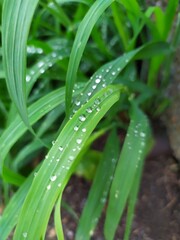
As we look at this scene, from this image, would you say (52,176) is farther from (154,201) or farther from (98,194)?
(154,201)

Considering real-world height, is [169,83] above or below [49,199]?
above

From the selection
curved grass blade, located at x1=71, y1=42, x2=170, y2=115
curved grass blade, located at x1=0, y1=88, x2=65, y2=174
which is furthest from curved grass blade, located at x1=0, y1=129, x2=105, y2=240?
curved grass blade, located at x1=71, y1=42, x2=170, y2=115

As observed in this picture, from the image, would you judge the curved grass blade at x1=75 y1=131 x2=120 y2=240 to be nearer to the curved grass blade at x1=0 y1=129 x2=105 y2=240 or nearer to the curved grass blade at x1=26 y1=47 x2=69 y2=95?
the curved grass blade at x1=0 y1=129 x2=105 y2=240

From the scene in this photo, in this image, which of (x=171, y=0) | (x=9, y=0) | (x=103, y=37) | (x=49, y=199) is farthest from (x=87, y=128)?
(x=103, y=37)

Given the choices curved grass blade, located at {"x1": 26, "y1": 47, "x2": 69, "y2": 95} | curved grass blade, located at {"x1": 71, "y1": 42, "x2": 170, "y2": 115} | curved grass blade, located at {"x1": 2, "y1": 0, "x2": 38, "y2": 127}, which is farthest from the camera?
Answer: curved grass blade, located at {"x1": 26, "y1": 47, "x2": 69, "y2": 95}

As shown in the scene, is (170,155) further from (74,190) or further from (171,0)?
(171,0)

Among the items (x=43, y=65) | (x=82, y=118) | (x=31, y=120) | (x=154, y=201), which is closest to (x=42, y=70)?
(x=43, y=65)
